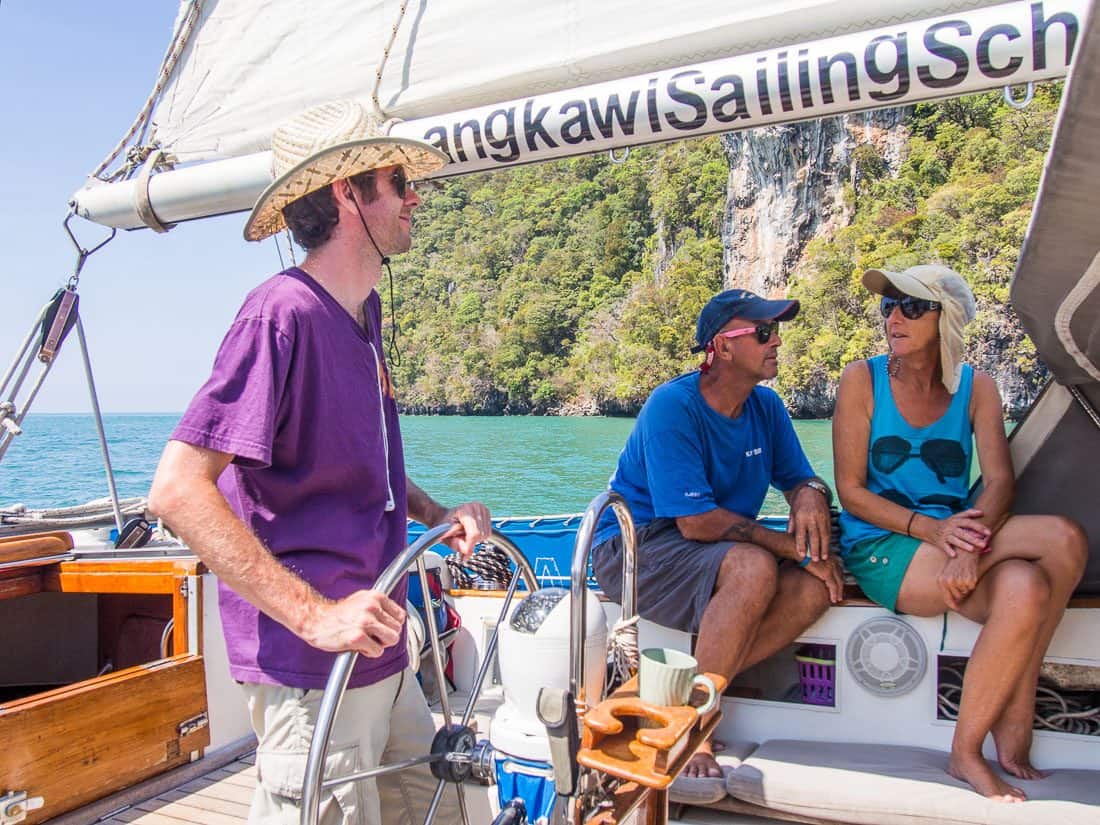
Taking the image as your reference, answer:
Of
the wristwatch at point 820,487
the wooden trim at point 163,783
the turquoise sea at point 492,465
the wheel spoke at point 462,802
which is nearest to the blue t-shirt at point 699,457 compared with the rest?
the wristwatch at point 820,487

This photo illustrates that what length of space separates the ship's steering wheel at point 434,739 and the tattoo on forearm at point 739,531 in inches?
36.6

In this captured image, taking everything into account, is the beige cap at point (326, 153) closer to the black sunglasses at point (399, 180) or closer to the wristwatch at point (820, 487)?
the black sunglasses at point (399, 180)

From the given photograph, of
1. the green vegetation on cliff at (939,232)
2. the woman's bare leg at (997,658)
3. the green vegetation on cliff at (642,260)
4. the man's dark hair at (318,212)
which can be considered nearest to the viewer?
the man's dark hair at (318,212)

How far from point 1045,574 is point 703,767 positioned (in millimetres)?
991

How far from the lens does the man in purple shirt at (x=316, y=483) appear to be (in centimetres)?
115

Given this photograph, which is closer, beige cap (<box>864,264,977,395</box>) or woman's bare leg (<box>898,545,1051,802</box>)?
woman's bare leg (<box>898,545,1051,802</box>)

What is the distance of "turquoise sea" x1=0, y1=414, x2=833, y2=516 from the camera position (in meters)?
27.7

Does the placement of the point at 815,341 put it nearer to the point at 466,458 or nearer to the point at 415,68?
the point at 466,458

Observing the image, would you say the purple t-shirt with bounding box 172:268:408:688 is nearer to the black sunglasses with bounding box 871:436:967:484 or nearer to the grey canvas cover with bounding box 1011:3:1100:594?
the grey canvas cover with bounding box 1011:3:1100:594

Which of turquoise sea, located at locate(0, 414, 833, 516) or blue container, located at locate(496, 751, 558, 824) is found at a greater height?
blue container, located at locate(496, 751, 558, 824)

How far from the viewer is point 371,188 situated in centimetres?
150

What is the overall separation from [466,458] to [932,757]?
36634mm

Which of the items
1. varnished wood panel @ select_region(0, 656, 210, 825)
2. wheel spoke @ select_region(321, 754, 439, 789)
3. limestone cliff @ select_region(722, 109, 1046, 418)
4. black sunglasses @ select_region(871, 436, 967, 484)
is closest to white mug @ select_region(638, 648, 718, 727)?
wheel spoke @ select_region(321, 754, 439, 789)

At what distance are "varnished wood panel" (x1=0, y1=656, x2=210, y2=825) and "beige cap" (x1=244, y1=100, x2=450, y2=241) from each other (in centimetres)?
167
